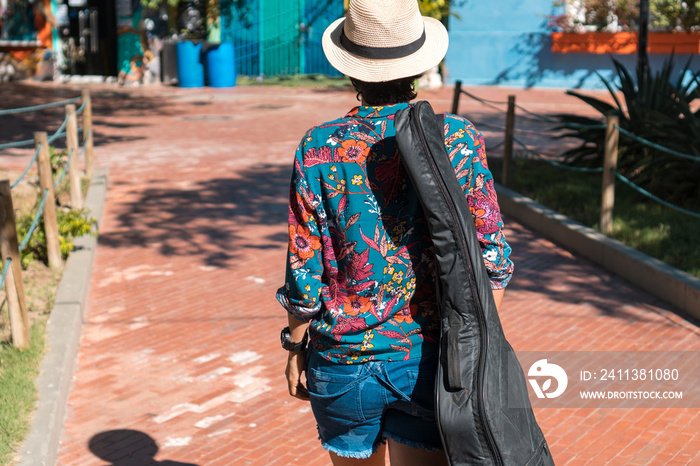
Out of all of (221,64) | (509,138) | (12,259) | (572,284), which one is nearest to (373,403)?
(12,259)

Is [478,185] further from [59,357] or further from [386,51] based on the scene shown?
[59,357]

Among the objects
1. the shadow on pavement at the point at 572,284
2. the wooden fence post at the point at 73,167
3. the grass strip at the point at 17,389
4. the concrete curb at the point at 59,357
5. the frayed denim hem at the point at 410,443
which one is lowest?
the shadow on pavement at the point at 572,284

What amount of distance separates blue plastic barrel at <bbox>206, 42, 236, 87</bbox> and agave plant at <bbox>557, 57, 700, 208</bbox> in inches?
504

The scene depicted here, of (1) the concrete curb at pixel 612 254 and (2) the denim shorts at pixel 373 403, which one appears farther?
Answer: (1) the concrete curb at pixel 612 254

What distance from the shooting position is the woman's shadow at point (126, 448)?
12.7 feet

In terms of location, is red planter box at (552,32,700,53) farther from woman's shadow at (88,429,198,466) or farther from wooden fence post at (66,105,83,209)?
woman's shadow at (88,429,198,466)

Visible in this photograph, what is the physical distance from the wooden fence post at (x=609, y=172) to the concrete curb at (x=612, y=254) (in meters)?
0.17

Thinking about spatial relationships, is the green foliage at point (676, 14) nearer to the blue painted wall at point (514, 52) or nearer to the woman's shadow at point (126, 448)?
the blue painted wall at point (514, 52)

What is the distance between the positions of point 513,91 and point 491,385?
17659mm

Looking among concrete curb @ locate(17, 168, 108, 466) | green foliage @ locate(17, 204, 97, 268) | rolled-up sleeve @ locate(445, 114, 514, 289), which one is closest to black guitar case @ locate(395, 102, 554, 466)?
rolled-up sleeve @ locate(445, 114, 514, 289)

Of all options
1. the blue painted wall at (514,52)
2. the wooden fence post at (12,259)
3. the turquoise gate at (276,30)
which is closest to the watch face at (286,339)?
the wooden fence post at (12,259)

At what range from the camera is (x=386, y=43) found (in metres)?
2.18

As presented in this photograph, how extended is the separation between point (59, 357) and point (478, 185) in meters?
3.35

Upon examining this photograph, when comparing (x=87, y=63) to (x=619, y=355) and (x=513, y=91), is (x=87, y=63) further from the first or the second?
(x=619, y=355)
